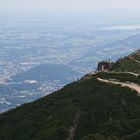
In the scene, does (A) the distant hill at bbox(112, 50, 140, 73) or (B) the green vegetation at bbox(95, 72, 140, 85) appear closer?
(B) the green vegetation at bbox(95, 72, 140, 85)

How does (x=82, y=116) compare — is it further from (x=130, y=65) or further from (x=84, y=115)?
(x=130, y=65)

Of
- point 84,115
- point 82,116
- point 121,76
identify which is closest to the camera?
point 82,116

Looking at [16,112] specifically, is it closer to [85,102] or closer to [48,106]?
[48,106]

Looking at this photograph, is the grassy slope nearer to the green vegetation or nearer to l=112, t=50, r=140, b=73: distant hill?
the green vegetation

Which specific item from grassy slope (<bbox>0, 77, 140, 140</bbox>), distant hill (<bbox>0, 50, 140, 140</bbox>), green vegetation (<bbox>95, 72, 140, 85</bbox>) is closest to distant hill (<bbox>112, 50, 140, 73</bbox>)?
green vegetation (<bbox>95, 72, 140, 85</bbox>)

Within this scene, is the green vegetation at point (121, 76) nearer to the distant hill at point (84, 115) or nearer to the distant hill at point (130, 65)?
the distant hill at point (84, 115)

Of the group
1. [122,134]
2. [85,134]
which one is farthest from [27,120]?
[122,134]

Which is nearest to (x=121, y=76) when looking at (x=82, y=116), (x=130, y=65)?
(x=130, y=65)

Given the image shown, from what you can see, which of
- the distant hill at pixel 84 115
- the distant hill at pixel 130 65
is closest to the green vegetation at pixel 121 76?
the distant hill at pixel 84 115
